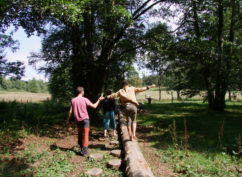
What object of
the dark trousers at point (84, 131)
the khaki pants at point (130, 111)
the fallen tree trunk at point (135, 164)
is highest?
the khaki pants at point (130, 111)

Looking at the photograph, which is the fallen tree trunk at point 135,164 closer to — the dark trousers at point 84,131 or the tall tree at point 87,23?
the dark trousers at point 84,131

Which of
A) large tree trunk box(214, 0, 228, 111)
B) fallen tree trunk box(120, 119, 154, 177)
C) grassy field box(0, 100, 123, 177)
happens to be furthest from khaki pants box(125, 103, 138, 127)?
large tree trunk box(214, 0, 228, 111)

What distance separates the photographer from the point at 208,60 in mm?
10023

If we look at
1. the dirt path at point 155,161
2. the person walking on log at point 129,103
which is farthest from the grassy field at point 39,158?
the person walking on log at point 129,103

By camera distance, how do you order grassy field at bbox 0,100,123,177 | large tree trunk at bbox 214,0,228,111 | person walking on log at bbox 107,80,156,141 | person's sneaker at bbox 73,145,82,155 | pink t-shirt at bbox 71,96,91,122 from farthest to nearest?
1. large tree trunk at bbox 214,0,228,111
2. person walking on log at bbox 107,80,156,141
3. person's sneaker at bbox 73,145,82,155
4. pink t-shirt at bbox 71,96,91,122
5. grassy field at bbox 0,100,123,177

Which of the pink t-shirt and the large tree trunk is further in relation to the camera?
the large tree trunk

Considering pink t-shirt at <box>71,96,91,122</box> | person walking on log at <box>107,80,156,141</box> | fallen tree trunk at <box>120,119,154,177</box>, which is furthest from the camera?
person walking on log at <box>107,80,156,141</box>

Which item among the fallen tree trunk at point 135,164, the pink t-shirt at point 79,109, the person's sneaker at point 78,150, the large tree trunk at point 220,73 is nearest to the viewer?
the fallen tree trunk at point 135,164

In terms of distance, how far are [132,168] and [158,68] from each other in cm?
774

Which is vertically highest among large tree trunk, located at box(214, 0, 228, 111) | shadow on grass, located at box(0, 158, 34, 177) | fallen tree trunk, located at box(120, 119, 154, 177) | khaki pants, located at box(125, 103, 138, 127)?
large tree trunk, located at box(214, 0, 228, 111)

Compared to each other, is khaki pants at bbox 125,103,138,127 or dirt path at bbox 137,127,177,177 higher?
khaki pants at bbox 125,103,138,127

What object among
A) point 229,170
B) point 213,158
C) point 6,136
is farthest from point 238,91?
point 6,136

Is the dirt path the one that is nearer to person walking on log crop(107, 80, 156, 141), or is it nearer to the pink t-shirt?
person walking on log crop(107, 80, 156, 141)

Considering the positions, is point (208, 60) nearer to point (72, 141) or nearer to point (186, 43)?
point (186, 43)
